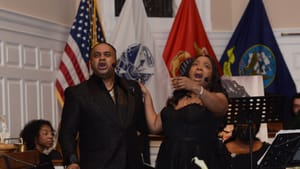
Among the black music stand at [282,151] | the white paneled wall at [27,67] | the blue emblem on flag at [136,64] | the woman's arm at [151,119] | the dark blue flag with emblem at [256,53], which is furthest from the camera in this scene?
the dark blue flag with emblem at [256,53]

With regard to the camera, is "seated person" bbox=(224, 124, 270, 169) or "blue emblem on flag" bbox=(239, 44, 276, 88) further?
"blue emblem on flag" bbox=(239, 44, 276, 88)

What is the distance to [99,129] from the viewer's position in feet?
16.0

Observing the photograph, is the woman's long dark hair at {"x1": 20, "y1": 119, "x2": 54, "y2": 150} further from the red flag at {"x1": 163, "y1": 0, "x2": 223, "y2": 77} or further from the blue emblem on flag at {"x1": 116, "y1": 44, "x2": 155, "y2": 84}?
the red flag at {"x1": 163, "y1": 0, "x2": 223, "y2": 77}

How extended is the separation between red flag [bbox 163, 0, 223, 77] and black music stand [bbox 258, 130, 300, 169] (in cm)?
499

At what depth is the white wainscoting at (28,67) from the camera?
777cm

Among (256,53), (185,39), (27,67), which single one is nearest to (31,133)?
(27,67)

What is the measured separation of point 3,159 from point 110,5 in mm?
5633

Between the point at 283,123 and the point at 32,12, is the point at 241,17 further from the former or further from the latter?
the point at 32,12

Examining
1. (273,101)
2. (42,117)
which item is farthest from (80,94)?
(42,117)

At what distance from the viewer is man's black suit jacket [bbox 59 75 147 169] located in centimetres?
487

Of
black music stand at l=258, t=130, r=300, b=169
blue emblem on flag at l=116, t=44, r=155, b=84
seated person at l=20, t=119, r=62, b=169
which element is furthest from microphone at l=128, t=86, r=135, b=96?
blue emblem on flag at l=116, t=44, r=155, b=84

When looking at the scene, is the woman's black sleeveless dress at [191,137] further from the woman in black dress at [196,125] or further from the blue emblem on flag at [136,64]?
the blue emblem on flag at [136,64]

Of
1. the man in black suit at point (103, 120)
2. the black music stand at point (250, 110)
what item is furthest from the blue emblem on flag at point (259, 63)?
the man in black suit at point (103, 120)

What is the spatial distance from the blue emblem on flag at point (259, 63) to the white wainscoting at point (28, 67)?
56.0 inches
